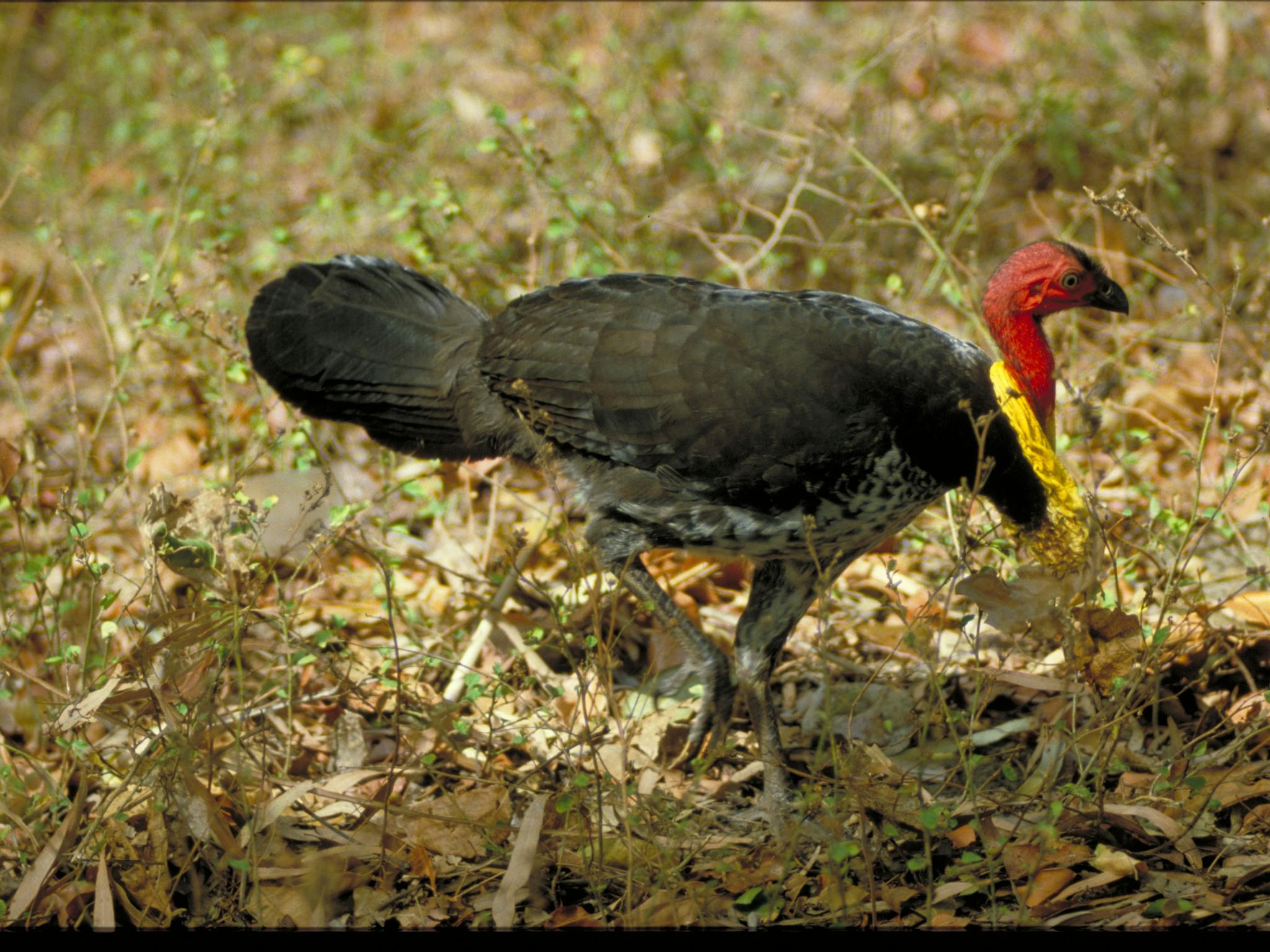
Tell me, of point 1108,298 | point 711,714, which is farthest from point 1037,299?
point 711,714

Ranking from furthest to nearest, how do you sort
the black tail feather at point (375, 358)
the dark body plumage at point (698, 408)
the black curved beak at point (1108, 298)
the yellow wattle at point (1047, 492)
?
1. the black tail feather at point (375, 358)
2. the black curved beak at point (1108, 298)
3. the yellow wattle at point (1047, 492)
4. the dark body plumage at point (698, 408)

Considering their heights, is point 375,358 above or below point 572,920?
above

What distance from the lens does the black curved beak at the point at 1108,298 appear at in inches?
145

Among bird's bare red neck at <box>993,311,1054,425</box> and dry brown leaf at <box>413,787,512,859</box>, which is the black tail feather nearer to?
dry brown leaf at <box>413,787,512,859</box>

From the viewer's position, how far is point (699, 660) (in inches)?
150

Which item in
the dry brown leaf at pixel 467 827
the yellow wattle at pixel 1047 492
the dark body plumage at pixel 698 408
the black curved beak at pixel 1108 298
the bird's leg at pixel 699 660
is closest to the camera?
the dry brown leaf at pixel 467 827

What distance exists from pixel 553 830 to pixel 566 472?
42.6 inches

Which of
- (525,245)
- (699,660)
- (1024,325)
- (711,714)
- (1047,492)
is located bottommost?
(711,714)

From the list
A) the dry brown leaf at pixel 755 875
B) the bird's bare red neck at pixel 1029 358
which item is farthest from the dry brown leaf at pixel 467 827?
the bird's bare red neck at pixel 1029 358

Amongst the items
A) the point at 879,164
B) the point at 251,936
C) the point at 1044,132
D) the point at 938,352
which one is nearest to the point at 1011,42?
the point at 1044,132

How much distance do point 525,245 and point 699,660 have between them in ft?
9.46

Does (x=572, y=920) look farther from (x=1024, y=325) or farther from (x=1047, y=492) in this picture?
(x=1024, y=325)

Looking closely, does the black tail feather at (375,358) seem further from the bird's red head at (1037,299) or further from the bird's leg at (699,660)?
the bird's red head at (1037,299)

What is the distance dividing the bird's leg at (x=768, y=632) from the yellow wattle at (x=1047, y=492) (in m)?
0.61
